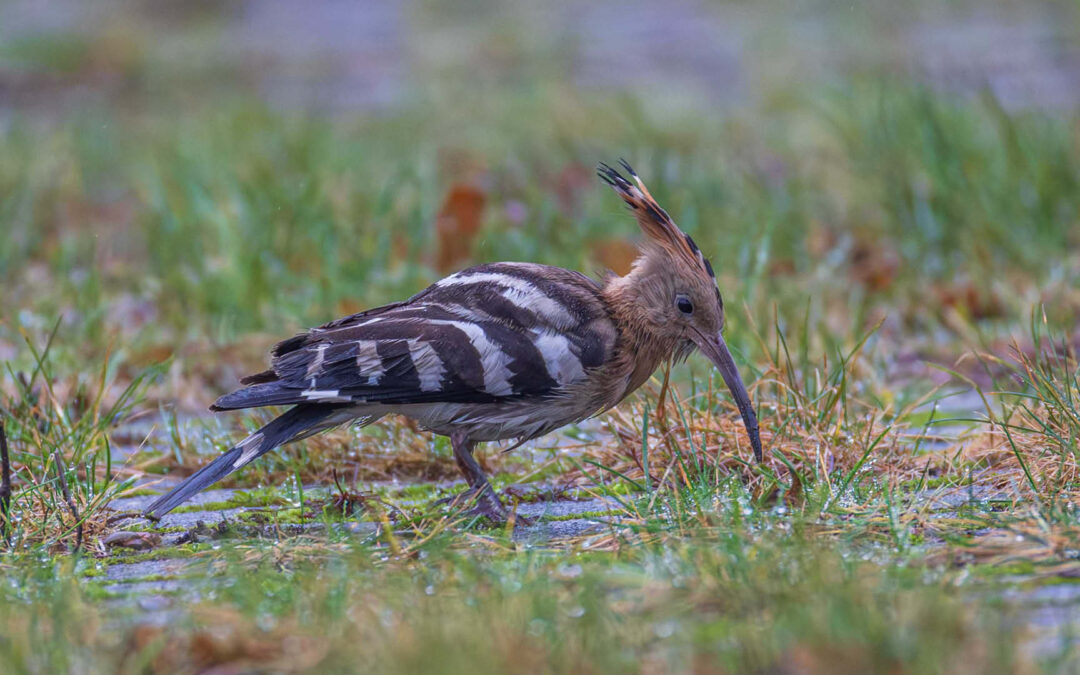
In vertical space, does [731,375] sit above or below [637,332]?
below

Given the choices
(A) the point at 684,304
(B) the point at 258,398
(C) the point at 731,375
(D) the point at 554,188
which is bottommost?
(C) the point at 731,375

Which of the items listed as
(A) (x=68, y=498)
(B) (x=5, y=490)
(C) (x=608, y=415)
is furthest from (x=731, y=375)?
(B) (x=5, y=490)

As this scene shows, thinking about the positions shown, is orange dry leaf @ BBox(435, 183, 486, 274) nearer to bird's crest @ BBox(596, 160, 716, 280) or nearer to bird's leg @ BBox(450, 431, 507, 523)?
bird's crest @ BBox(596, 160, 716, 280)

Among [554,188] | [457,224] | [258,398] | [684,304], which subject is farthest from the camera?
[554,188]

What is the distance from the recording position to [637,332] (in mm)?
4312

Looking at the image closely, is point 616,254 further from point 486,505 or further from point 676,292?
point 486,505

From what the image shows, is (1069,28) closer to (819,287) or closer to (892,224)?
(892,224)

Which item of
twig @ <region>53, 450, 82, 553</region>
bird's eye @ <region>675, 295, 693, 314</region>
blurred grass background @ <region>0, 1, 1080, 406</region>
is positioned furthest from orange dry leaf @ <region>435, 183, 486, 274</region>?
twig @ <region>53, 450, 82, 553</region>

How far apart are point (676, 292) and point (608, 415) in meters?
0.45

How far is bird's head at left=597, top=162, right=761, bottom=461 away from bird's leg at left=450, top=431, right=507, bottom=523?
26.3 inches

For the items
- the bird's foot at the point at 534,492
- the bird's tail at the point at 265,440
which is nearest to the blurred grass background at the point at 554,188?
the bird's tail at the point at 265,440

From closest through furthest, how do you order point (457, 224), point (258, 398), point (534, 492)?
point (258, 398) < point (534, 492) < point (457, 224)

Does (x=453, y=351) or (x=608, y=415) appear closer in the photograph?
(x=453, y=351)

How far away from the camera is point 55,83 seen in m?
14.2
